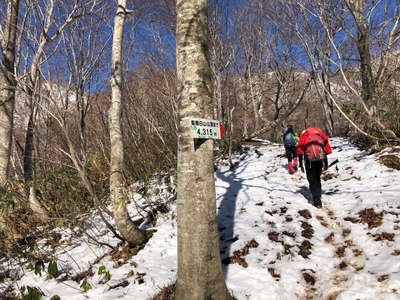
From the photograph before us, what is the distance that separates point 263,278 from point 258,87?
49.7 feet

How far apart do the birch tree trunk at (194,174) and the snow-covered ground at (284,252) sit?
0.71 m

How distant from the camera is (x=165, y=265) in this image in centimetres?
329

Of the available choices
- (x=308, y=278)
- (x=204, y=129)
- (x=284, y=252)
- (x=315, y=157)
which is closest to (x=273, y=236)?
(x=284, y=252)

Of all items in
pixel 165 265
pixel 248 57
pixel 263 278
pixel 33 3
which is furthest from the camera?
pixel 248 57

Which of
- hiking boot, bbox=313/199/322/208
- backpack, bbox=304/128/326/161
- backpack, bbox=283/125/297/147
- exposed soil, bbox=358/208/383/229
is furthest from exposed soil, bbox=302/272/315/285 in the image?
backpack, bbox=283/125/297/147

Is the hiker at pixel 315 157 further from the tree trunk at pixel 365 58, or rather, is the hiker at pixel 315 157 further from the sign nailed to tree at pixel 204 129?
the sign nailed to tree at pixel 204 129

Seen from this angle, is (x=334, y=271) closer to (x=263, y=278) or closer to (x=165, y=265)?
(x=263, y=278)

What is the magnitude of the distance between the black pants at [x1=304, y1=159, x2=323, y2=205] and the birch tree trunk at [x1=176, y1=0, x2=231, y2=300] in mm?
3078

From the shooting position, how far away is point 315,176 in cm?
454

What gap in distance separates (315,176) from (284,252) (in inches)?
75.1

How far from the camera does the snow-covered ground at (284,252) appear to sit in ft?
8.61

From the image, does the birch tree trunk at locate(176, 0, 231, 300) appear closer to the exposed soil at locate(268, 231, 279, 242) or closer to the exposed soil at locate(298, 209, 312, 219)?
the exposed soil at locate(268, 231, 279, 242)

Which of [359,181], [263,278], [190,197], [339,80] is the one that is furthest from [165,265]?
[339,80]

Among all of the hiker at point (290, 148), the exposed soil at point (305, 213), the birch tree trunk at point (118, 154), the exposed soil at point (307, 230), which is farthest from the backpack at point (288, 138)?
the birch tree trunk at point (118, 154)
